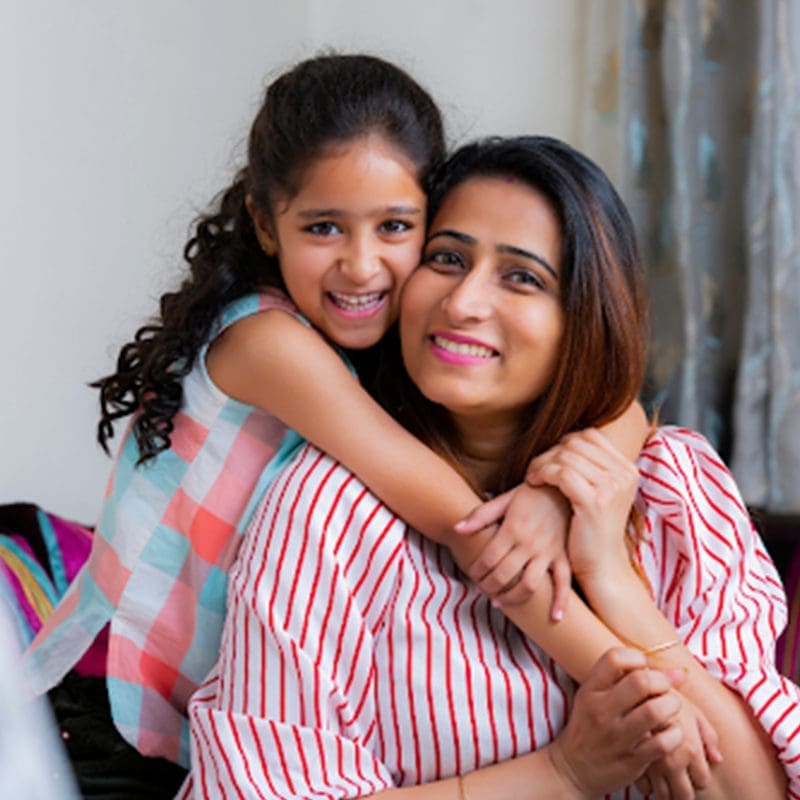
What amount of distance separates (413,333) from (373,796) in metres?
0.54

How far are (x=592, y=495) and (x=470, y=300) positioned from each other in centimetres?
26

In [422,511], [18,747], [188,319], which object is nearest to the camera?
[18,747]

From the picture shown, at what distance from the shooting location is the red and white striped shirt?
141cm

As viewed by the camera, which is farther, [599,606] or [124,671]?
[124,671]

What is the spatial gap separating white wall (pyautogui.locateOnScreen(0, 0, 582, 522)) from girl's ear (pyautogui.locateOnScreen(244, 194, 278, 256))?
59cm

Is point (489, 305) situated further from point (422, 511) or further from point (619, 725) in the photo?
point (619, 725)

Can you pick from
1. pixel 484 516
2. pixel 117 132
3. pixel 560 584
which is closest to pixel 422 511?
pixel 484 516

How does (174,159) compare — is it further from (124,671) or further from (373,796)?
(373,796)

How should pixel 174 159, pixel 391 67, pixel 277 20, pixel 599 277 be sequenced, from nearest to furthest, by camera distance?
pixel 599 277 → pixel 391 67 → pixel 174 159 → pixel 277 20

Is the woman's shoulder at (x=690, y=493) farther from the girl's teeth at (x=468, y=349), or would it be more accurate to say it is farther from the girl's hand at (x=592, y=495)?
the girl's teeth at (x=468, y=349)

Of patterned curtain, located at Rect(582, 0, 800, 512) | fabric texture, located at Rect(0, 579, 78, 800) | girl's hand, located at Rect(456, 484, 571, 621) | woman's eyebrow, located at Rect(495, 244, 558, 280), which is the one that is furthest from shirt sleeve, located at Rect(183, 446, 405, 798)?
patterned curtain, located at Rect(582, 0, 800, 512)

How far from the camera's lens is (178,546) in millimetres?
1717

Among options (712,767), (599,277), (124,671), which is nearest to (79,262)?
(124,671)

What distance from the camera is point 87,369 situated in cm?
277
